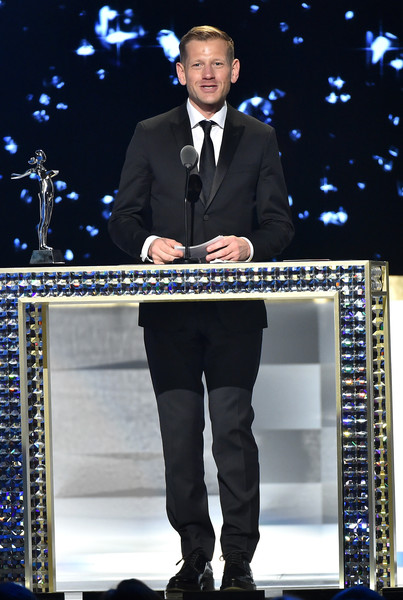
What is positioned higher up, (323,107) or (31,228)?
(323,107)

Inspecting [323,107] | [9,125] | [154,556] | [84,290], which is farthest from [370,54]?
[154,556]

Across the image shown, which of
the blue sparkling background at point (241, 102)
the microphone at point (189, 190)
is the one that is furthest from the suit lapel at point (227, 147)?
the blue sparkling background at point (241, 102)

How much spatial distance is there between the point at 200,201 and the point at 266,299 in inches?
21.0

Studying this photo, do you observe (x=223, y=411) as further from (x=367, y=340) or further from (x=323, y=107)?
(x=323, y=107)

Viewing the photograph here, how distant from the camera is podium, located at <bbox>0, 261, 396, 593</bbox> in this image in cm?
322

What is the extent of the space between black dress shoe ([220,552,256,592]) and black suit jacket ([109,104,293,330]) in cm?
79

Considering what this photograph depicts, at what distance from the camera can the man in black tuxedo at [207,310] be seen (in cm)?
346

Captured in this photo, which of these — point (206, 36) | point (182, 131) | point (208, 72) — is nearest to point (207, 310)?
point (182, 131)

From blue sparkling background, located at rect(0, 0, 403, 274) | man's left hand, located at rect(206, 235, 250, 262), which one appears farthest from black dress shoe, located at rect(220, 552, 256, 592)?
blue sparkling background, located at rect(0, 0, 403, 274)

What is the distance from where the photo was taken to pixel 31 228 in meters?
4.52

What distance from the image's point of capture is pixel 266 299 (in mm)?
3236

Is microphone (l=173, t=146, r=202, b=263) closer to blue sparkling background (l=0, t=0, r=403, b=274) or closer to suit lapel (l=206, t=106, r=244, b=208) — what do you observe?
suit lapel (l=206, t=106, r=244, b=208)

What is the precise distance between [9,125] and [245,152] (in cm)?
136

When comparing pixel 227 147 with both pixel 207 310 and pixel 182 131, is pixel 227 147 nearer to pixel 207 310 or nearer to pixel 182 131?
pixel 182 131
